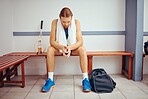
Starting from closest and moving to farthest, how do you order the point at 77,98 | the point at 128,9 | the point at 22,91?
the point at 77,98 → the point at 22,91 → the point at 128,9

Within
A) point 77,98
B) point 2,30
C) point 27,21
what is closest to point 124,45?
point 77,98

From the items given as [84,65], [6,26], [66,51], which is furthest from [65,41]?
[6,26]

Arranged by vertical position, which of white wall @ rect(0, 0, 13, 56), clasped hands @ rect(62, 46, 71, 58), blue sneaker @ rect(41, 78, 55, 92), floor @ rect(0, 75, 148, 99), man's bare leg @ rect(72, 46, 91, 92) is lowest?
floor @ rect(0, 75, 148, 99)

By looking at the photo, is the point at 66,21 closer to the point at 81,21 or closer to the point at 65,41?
the point at 65,41

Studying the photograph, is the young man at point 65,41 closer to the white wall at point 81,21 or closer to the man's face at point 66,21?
the man's face at point 66,21

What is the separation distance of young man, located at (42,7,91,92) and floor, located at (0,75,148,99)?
7.2 inches

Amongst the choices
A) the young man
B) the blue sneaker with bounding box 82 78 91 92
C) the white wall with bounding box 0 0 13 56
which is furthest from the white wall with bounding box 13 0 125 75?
the blue sneaker with bounding box 82 78 91 92

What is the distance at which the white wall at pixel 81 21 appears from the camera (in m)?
2.96

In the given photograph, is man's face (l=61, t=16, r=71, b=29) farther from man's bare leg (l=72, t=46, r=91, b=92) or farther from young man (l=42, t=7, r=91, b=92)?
man's bare leg (l=72, t=46, r=91, b=92)

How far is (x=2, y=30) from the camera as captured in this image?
2479 millimetres

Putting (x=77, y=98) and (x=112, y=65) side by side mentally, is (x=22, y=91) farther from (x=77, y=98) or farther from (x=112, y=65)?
(x=112, y=65)

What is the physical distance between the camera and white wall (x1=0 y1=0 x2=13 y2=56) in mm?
2467

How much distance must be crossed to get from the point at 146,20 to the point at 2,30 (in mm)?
2498

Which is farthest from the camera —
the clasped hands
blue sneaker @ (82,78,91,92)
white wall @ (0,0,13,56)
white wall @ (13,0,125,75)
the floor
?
white wall @ (13,0,125,75)
